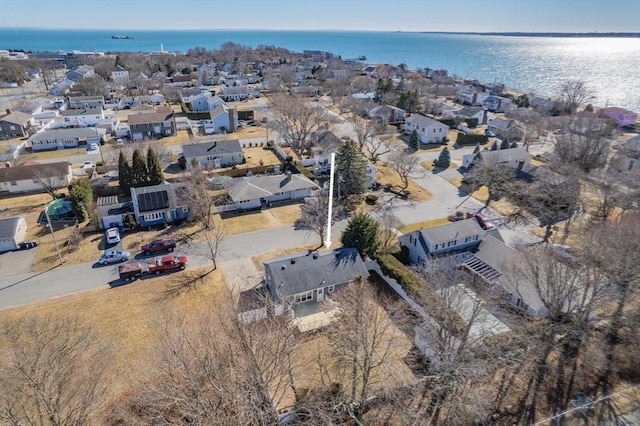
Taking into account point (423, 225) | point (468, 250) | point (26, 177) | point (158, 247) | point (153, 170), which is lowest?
point (158, 247)

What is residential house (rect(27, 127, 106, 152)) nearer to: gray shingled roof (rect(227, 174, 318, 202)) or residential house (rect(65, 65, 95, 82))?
gray shingled roof (rect(227, 174, 318, 202))

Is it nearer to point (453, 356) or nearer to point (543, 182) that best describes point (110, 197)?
point (453, 356)

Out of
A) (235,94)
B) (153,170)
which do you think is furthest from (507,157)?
(235,94)

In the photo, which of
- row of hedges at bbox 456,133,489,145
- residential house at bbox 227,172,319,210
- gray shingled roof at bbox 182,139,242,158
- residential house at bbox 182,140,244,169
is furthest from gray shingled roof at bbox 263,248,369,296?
row of hedges at bbox 456,133,489,145

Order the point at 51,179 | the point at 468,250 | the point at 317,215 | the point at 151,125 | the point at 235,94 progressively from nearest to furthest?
the point at 468,250
the point at 317,215
the point at 51,179
the point at 151,125
the point at 235,94

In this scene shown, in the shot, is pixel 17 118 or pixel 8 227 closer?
pixel 8 227

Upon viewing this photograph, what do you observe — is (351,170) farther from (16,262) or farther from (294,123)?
(16,262)

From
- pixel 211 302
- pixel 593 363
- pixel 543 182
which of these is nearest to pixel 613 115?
pixel 543 182
